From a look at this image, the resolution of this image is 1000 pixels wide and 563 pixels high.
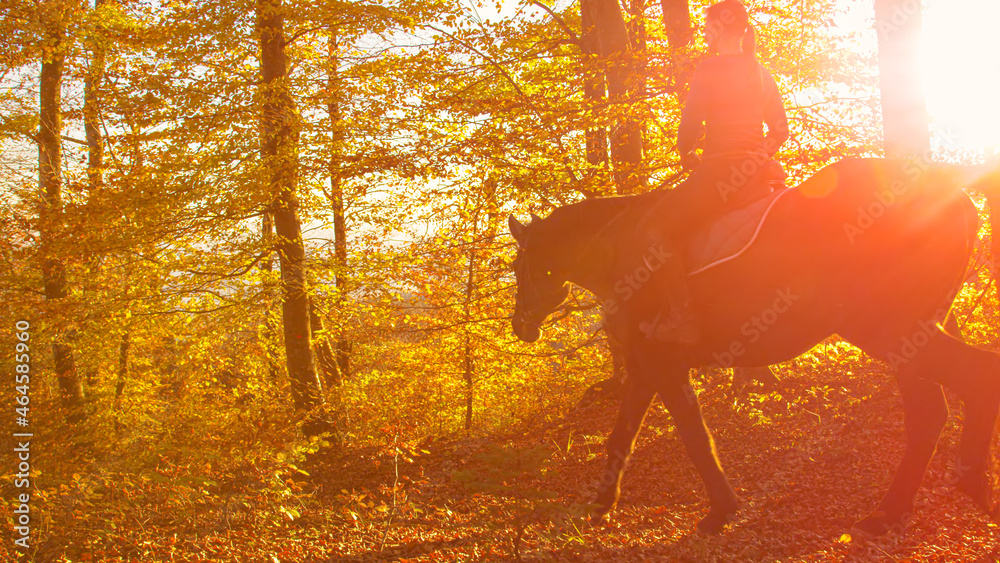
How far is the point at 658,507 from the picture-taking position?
5926 millimetres

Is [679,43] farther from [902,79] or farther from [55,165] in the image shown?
[55,165]

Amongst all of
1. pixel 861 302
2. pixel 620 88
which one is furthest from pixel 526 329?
pixel 620 88

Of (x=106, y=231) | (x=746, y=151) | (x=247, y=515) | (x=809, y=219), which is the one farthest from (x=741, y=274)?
(x=106, y=231)

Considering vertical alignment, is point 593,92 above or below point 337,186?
above

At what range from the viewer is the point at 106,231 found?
10266 mm

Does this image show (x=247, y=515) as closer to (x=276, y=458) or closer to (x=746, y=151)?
(x=276, y=458)

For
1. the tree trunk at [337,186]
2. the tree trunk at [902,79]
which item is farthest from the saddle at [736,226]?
the tree trunk at [337,186]

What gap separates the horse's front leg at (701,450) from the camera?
455cm

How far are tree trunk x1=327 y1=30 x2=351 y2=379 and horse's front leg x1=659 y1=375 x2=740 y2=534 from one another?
6.81 meters

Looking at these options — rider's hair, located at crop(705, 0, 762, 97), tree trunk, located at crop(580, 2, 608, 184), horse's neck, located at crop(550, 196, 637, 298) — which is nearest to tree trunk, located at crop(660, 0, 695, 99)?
tree trunk, located at crop(580, 2, 608, 184)

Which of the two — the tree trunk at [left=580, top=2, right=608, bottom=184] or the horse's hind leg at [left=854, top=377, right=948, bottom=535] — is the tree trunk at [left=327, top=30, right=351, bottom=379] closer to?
the tree trunk at [left=580, top=2, right=608, bottom=184]

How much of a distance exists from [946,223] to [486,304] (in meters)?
8.54

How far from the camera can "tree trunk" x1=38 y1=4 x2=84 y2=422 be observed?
1226 cm

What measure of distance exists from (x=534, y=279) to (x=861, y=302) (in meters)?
2.52
